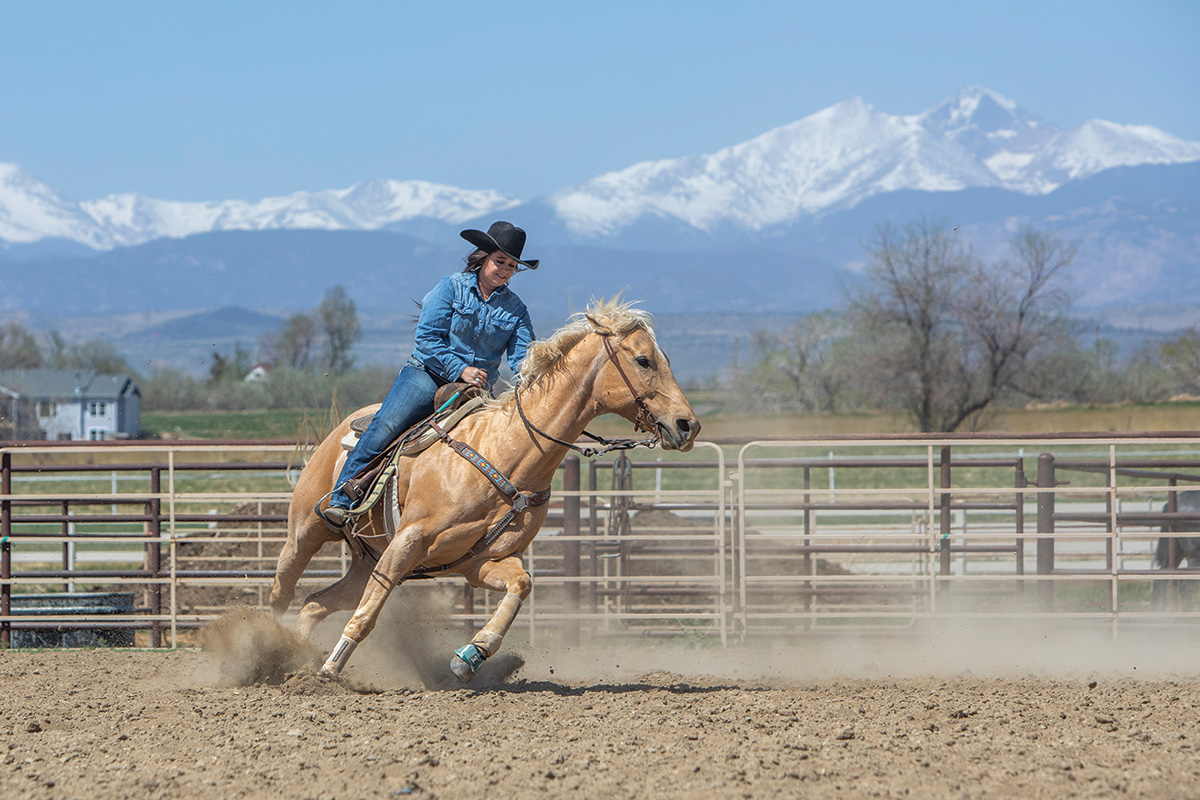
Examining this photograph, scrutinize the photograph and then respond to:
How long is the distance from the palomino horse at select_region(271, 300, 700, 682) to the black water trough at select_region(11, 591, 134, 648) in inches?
147

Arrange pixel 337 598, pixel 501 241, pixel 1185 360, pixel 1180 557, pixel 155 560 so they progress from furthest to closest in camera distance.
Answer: pixel 1185 360
pixel 1180 557
pixel 155 560
pixel 337 598
pixel 501 241

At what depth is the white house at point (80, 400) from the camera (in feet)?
178

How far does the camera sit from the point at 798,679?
6.29 metres

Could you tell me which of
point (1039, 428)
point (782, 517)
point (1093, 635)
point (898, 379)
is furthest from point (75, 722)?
point (898, 379)

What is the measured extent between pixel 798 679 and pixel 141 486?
65.9 feet

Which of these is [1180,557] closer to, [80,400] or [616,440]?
[616,440]

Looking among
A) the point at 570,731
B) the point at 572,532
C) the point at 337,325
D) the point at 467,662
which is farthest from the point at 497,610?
the point at 337,325

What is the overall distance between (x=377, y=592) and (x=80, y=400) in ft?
192

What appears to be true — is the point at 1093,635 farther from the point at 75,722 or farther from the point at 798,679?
the point at 75,722

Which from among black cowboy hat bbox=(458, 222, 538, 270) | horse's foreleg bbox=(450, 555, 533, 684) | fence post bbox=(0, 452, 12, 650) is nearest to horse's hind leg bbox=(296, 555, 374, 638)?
horse's foreleg bbox=(450, 555, 533, 684)

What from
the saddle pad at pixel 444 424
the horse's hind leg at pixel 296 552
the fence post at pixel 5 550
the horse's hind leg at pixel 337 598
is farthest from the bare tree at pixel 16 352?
the saddle pad at pixel 444 424

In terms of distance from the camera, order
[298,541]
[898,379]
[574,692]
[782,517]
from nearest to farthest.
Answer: [574,692] → [298,541] → [782,517] → [898,379]

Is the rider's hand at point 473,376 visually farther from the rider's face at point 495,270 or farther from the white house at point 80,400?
the white house at point 80,400

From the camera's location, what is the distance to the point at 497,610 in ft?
16.8
